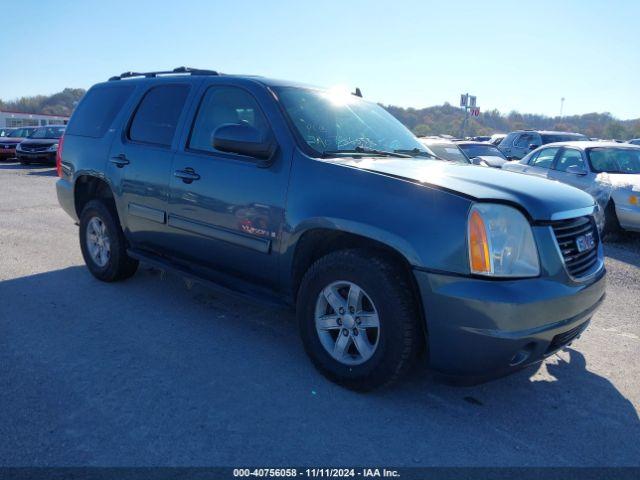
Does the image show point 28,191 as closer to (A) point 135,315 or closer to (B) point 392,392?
(A) point 135,315

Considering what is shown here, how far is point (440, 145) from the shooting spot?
923cm

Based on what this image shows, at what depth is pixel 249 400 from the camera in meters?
3.08

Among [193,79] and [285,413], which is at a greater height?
[193,79]

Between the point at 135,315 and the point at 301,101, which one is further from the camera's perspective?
the point at 135,315

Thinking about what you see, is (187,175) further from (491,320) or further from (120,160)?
A: (491,320)

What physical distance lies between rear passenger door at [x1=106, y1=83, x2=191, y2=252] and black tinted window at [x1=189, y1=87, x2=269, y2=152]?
0.83ft

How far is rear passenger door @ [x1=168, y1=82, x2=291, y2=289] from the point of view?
3523mm

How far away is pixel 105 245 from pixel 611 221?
7.15 metres

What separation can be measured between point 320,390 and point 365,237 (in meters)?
0.99

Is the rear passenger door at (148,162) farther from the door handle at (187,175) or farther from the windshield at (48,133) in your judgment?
the windshield at (48,133)

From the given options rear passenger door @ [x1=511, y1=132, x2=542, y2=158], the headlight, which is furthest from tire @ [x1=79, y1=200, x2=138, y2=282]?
rear passenger door @ [x1=511, y1=132, x2=542, y2=158]

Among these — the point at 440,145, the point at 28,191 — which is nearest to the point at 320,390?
the point at 440,145

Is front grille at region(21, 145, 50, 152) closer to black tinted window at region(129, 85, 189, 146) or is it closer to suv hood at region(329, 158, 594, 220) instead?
black tinted window at region(129, 85, 189, 146)

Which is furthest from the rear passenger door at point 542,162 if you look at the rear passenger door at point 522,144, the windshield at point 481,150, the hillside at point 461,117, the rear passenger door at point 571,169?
the hillside at point 461,117
